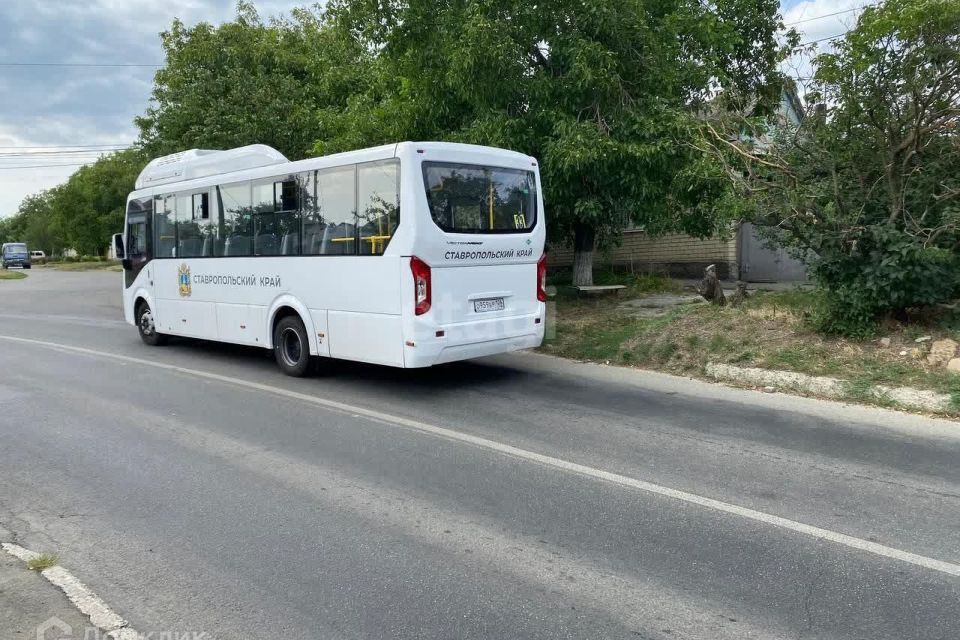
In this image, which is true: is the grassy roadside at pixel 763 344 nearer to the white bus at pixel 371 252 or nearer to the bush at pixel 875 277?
the bush at pixel 875 277

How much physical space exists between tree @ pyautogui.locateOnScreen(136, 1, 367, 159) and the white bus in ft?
32.1

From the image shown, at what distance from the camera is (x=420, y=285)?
7.97m

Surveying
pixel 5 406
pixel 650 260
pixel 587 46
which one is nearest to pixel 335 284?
pixel 5 406

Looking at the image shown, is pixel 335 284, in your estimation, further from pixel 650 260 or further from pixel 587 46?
pixel 650 260

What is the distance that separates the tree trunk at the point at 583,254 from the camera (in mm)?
15125

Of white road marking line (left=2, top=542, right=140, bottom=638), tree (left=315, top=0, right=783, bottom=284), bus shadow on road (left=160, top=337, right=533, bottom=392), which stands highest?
tree (left=315, top=0, right=783, bottom=284)

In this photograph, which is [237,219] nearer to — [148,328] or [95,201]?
[148,328]

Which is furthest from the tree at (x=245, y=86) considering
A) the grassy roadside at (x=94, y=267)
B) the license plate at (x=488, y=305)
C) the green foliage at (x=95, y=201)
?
the grassy roadside at (x=94, y=267)

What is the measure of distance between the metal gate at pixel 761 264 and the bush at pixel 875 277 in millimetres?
8634

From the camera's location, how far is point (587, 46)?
1141cm

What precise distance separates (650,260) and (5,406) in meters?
15.7

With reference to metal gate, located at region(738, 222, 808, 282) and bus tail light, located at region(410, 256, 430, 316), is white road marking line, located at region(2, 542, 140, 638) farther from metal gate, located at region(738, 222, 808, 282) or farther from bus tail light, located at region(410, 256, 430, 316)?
metal gate, located at region(738, 222, 808, 282)

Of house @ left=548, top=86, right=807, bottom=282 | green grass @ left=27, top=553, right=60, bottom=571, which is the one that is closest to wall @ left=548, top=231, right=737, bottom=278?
house @ left=548, top=86, right=807, bottom=282

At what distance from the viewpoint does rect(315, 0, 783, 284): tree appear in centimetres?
1145
